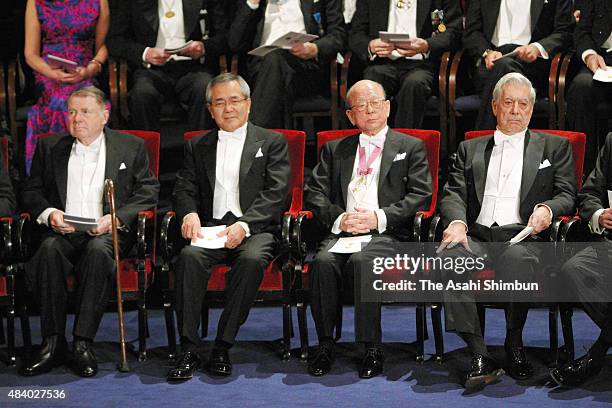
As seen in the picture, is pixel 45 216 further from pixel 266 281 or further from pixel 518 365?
pixel 518 365

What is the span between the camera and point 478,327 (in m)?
5.07

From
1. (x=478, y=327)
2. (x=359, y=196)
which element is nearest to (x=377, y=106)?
(x=359, y=196)

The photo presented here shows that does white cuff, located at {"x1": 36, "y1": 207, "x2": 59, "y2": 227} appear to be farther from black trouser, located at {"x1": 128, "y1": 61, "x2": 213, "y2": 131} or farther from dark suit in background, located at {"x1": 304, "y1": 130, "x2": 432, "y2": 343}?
dark suit in background, located at {"x1": 304, "y1": 130, "x2": 432, "y2": 343}

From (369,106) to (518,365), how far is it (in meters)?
1.46

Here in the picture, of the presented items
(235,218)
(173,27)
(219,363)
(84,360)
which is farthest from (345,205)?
(173,27)

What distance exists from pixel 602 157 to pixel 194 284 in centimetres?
199

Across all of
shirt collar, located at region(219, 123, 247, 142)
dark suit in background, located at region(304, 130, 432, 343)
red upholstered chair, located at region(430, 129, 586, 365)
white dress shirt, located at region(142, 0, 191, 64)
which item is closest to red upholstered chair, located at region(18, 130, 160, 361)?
shirt collar, located at region(219, 123, 247, 142)

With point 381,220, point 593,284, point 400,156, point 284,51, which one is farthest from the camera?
point 284,51

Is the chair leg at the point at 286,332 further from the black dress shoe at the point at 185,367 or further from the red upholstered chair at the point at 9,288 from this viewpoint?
the red upholstered chair at the point at 9,288

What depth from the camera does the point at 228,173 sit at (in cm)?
577

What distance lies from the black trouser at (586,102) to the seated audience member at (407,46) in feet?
2.63

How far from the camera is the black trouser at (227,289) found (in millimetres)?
5320

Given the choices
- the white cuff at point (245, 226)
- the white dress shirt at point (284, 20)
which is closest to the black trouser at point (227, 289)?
the white cuff at point (245, 226)

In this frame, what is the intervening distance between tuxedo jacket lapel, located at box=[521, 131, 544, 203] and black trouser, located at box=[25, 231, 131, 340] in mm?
1992
